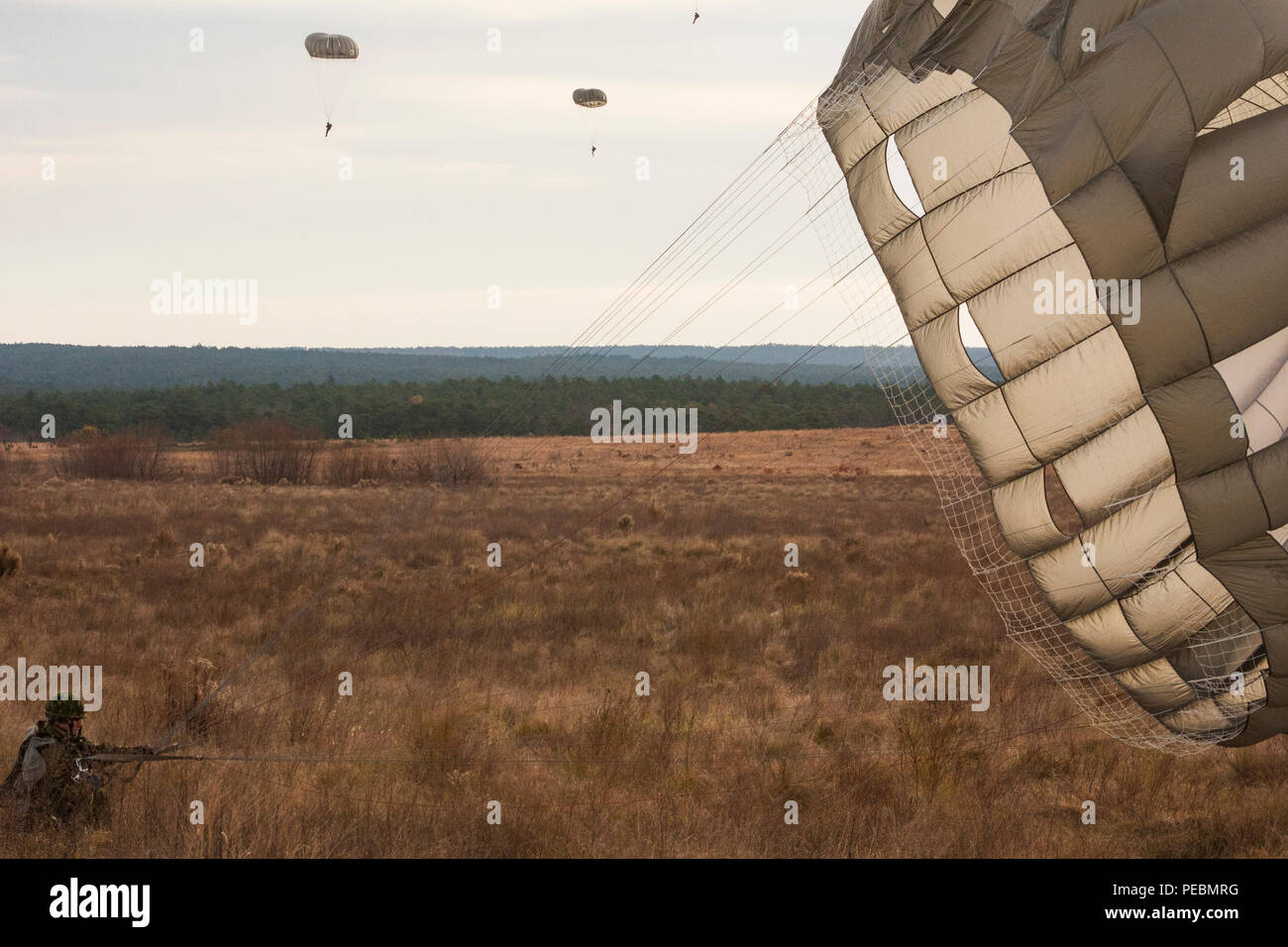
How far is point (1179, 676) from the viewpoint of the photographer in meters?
7.82

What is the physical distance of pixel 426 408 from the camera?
294 ft

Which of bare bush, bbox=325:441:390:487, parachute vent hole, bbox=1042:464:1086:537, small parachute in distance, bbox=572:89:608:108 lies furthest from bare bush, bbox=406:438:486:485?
parachute vent hole, bbox=1042:464:1086:537

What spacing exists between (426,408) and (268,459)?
1684 inches

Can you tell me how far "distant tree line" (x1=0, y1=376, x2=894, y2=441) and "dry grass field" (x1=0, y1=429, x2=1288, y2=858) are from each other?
5875cm

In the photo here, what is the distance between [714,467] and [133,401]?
66213 mm

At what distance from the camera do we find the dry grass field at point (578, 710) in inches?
285

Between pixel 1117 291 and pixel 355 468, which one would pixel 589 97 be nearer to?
pixel 355 468

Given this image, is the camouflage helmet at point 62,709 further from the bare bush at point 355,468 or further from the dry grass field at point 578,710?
the bare bush at point 355,468

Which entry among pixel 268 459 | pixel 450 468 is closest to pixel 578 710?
pixel 450 468

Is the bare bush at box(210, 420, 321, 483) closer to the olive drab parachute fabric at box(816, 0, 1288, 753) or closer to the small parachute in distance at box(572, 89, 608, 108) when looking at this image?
the small parachute in distance at box(572, 89, 608, 108)

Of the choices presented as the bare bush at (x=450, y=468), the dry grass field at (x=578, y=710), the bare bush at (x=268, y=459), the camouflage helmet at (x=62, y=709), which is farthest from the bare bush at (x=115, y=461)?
the camouflage helmet at (x=62, y=709)

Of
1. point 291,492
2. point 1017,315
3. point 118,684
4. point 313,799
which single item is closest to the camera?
point 313,799
